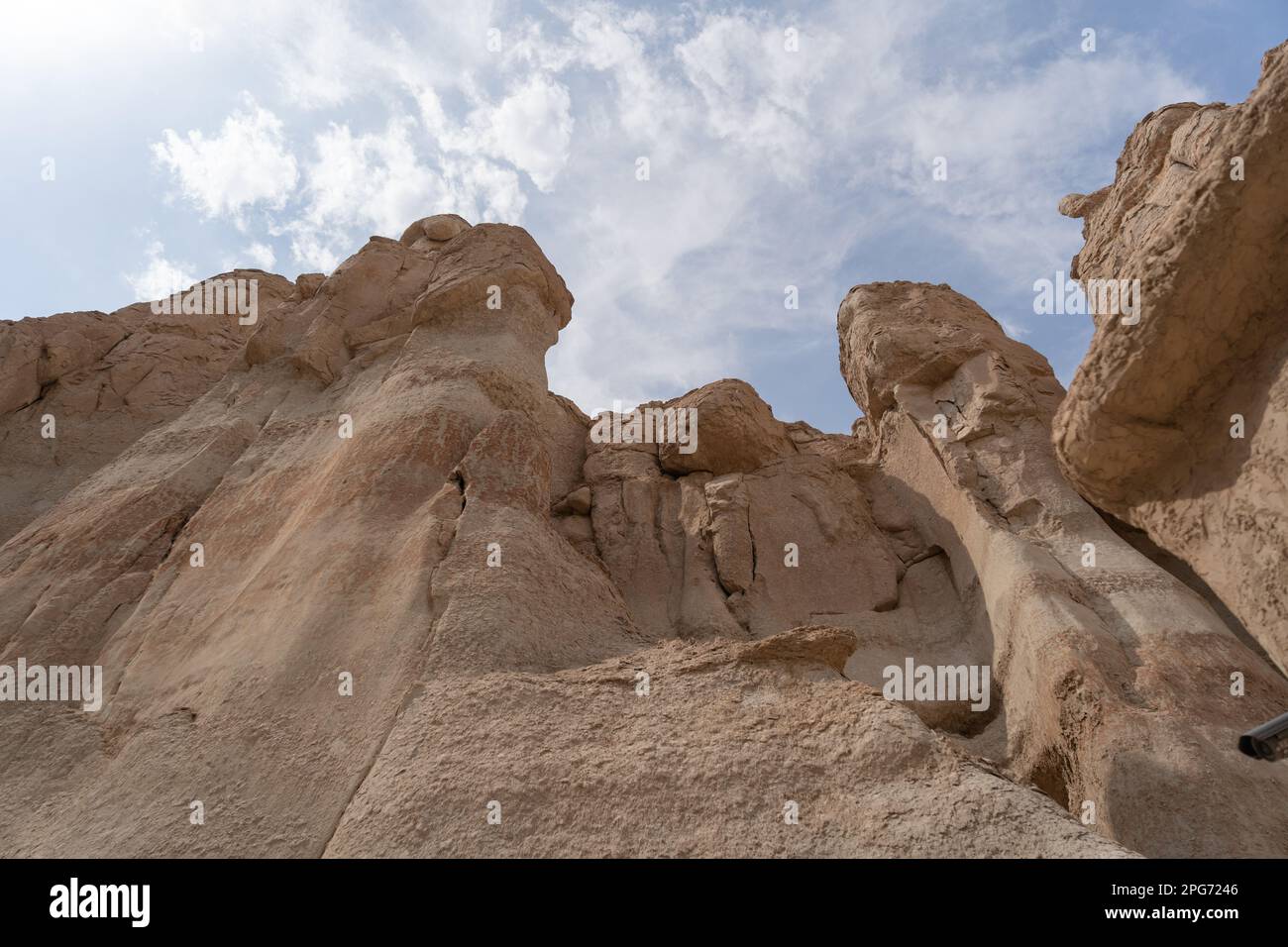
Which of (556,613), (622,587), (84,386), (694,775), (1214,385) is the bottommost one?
(694,775)

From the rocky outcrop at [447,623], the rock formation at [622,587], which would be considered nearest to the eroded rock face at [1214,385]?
the rock formation at [622,587]

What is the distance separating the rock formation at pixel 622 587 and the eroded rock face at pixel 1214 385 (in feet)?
0.13

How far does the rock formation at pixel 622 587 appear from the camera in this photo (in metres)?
5.04

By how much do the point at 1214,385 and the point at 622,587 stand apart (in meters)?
6.75

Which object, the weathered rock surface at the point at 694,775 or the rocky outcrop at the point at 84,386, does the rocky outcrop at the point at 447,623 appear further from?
the rocky outcrop at the point at 84,386

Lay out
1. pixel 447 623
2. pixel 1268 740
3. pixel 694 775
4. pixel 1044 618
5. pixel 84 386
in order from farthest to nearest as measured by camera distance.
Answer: pixel 84 386
pixel 1044 618
pixel 447 623
pixel 694 775
pixel 1268 740

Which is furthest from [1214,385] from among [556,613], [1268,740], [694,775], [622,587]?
[622,587]

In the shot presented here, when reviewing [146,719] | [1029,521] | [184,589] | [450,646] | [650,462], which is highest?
[650,462]

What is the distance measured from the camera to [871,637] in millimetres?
10516

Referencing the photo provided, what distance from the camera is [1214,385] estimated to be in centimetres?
709

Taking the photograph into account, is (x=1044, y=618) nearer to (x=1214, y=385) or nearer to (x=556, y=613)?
(x=1214, y=385)
